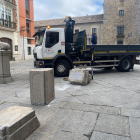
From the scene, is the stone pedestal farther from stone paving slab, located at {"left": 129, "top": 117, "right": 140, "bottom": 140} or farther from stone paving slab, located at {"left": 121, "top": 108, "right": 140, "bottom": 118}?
stone paving slab, located at {"left": 129, "top": 117, "right": 140, "bottom": 140}

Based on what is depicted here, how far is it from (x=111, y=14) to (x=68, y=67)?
106 feet

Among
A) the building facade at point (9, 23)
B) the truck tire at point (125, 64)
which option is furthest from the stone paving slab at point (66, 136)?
the building facade at point (9, 23)

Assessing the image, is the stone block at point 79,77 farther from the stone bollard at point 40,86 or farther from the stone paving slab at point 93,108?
the stone bollard at point 40,86

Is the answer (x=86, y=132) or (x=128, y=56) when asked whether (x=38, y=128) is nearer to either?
(x=86, y=132)

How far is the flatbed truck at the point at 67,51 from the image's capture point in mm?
8398

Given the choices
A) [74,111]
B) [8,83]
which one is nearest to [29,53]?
[8,83]

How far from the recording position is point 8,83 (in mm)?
7090

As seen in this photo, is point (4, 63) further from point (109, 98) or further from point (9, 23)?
point (9, 23)

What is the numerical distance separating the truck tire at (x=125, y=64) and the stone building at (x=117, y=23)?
25.4 m

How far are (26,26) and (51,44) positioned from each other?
22550mm

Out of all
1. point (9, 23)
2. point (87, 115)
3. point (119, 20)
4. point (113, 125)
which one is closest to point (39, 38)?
point (87, 115)

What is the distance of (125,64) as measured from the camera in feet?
33.9

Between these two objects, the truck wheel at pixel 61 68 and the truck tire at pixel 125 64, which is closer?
the truck wheel at pixel 61 68

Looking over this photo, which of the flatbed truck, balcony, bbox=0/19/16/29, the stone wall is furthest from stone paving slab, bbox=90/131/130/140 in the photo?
the stone wall
